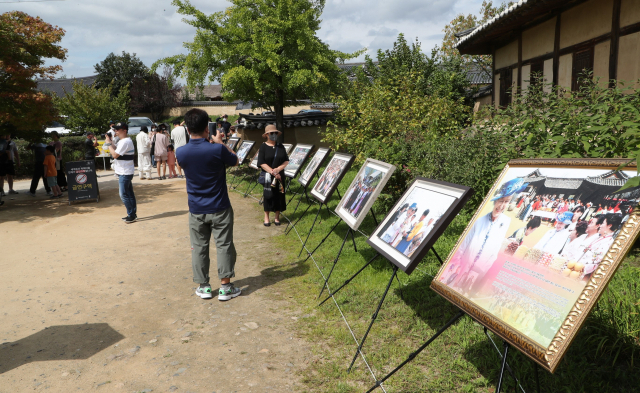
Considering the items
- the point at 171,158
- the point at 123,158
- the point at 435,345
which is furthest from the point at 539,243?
the point at 171,158

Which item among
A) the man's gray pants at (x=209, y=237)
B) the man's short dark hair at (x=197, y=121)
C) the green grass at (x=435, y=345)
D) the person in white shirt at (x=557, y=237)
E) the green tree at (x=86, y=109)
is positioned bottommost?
the green grass at (x=435, y=345)

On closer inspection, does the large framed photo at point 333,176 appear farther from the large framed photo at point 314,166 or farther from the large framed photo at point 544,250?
the large framed photo at point 544,250

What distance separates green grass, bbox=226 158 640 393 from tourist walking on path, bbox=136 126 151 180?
10.9m

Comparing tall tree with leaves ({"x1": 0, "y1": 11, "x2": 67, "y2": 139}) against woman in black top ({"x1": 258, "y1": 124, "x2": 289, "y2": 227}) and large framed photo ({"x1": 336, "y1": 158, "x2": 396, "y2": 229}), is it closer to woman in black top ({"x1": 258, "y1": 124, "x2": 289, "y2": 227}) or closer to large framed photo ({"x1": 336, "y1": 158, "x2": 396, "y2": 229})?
woman in black top ({"x1": 258, "y1": 124, "x2": 289, "y2": 227})

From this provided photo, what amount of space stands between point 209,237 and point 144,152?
1065cm

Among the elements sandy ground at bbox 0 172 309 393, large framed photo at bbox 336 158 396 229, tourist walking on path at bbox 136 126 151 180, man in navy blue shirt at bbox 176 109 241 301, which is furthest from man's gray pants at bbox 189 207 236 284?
tourist walking on path at bbox 136 126 151 180

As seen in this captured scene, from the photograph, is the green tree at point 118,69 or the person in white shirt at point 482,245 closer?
the person in white shirt at point 482,245

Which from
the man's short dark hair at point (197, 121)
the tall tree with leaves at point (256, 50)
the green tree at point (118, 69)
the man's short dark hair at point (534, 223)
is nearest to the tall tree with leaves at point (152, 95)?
the green tree at point (118, 69)

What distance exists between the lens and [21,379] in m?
3.36

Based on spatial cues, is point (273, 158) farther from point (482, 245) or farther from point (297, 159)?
point (482, 245)

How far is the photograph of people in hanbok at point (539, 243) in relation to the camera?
1858mm

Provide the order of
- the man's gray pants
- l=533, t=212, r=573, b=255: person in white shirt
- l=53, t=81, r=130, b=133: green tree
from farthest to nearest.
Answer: l=53, t=81, r=130, b=133: green tree
the man's gray pants
l=533, t=212, r=573, b=255: person in white shirt

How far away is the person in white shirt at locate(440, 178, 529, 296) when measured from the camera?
7.75ft

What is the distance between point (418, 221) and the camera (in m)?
3.21
